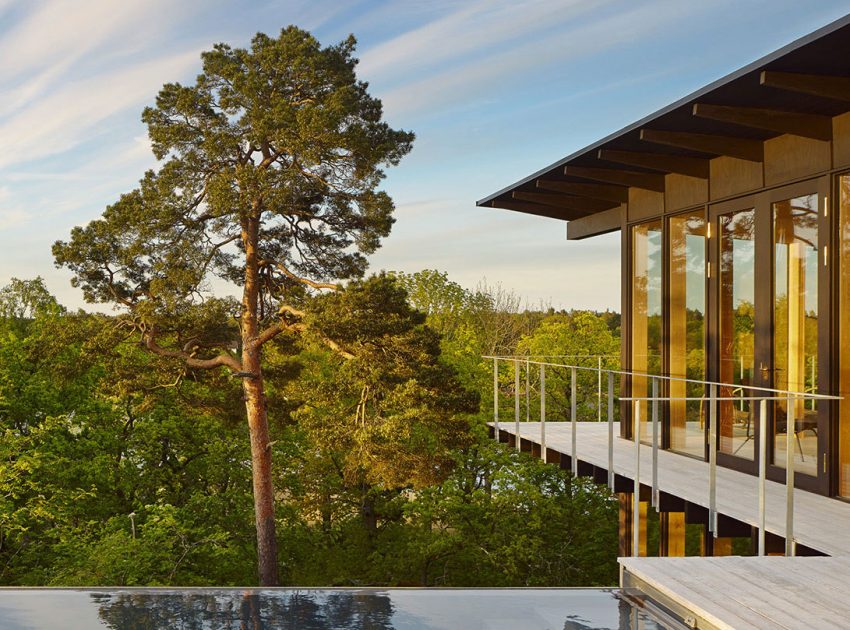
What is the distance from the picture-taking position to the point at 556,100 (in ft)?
84.8

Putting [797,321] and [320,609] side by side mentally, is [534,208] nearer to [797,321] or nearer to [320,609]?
[797,321]

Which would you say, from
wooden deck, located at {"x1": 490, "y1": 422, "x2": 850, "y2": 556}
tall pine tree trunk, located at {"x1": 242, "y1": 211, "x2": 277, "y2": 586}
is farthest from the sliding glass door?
tall pine tree trunk, located at {"x1": 242, "y1": 211, "x2": 277, "y2": 586}

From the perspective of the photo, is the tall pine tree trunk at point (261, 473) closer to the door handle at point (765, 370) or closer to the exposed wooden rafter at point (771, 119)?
the door handle at point (765, 370)

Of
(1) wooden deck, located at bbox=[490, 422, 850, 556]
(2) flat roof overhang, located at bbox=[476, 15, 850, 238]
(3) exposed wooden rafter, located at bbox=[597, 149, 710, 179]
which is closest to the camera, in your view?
(1) wooden deck, located at bbox=[490, 422, 850, 556]

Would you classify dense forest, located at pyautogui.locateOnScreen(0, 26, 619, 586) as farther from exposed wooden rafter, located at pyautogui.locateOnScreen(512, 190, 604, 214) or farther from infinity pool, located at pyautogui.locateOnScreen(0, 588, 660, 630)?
infinity pool, located at pyautogui.locateOnScreen(0, 588, 660, 630)

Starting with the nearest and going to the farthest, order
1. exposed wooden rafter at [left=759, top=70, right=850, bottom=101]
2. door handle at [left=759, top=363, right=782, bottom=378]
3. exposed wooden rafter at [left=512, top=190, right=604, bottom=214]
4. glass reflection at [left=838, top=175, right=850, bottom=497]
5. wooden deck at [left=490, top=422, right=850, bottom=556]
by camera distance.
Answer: wooden deck at [left=490, top=422, right=850, bottom=556] → exposed wooden rafter at [left=759, top=70, right=850, bottom=101] → glass reflection at [left=838, top=175, right=850, bottom=497] → door handle at [left=759, top=363, right=782, bottom=378] → exposed wooden rafter at [left=512, top=190, right=604, bottom=214]

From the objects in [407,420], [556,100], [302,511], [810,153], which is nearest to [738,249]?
[810,153]

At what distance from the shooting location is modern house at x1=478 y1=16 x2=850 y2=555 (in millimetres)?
6371

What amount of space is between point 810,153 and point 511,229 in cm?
2986

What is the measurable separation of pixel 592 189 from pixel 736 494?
4.79 meters

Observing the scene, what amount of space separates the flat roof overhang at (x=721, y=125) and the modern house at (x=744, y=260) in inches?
0.6

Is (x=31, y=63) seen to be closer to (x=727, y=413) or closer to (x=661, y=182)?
(x=661, y=182)

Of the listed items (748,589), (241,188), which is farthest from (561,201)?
(748,589)

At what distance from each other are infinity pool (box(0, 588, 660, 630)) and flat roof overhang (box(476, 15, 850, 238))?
3.87 metres
